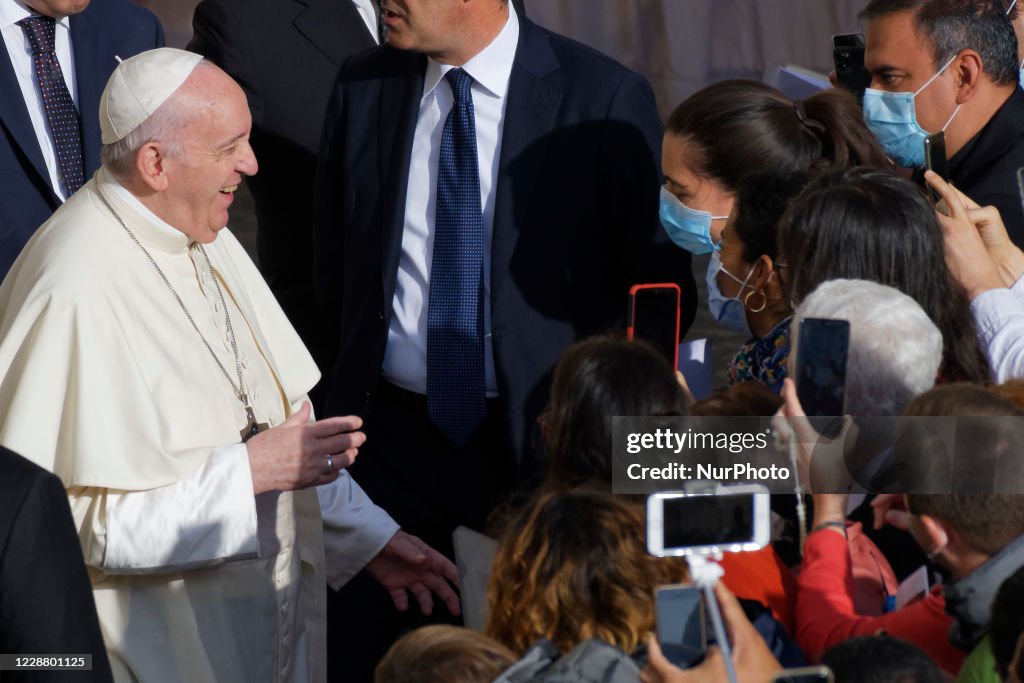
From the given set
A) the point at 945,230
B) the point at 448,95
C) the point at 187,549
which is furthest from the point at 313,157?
the point at 945,230

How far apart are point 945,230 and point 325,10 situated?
237 centimetres

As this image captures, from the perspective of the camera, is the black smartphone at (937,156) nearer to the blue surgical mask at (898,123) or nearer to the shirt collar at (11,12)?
the blue surgical mask at (898,123)

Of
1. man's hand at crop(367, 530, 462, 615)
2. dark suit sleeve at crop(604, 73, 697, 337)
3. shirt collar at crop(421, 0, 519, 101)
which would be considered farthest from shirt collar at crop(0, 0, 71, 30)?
man's hand at crop(367, 530, 462, 615)

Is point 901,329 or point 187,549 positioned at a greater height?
point 901,329

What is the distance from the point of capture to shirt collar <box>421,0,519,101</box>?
375cm

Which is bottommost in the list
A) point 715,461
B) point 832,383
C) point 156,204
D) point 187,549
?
point 187,549

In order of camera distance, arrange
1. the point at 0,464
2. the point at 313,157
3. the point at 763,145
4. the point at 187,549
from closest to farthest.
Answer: the point at 0,464
the point at 187,549
the point at 763,145
the point at 313,157

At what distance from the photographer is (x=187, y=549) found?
2980 millimetres

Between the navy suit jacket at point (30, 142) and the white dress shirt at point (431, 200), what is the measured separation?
1.04 meters

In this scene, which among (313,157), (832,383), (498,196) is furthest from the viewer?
(313,157)

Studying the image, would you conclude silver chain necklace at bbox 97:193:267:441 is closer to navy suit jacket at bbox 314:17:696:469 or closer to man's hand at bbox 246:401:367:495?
A: man's hand at bbox 246:401:367:495

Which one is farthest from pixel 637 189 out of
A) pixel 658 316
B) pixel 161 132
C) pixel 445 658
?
pixel 445 658

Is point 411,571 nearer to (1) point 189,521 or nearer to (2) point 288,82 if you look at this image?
(1) point 189,521

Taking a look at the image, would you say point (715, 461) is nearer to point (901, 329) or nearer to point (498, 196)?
point (901, 329)
